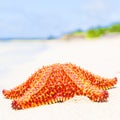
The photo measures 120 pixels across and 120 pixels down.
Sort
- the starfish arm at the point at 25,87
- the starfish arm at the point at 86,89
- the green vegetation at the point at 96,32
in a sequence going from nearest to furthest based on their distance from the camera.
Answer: the starfish arm at the point at 86,89 < the starfish arm at the point at 25,87 < the green vegetation at the point at 96,32

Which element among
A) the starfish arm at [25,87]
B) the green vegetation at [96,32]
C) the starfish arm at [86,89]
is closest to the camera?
the starfish arm at [86,89]

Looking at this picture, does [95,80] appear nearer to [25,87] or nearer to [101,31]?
[25,87]

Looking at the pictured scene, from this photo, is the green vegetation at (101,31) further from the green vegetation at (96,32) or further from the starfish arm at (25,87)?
the starfish arm at (25,87)

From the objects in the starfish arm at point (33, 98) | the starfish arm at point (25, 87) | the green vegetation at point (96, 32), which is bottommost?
the starfish arm at point (33, 98)

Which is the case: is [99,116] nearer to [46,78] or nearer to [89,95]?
[89,95]

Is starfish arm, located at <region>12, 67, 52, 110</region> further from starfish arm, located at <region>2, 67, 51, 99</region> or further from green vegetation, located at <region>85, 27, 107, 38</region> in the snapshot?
green vegetation, located at <region>85, 27, 107, 38</region>

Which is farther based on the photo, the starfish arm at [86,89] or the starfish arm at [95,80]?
the starfish arm at [95,80]

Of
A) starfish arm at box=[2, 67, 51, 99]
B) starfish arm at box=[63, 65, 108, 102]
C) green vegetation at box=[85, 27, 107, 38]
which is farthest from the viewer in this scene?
green vegetation at box=[85, 27, 107, 38]

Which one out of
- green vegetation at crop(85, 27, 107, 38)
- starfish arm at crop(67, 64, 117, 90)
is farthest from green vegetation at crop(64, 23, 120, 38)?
starfish arm at crop(67, 64, 117, 90)

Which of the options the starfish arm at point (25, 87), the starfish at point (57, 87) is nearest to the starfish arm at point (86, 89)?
the starfish at point (57, 87)
